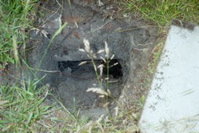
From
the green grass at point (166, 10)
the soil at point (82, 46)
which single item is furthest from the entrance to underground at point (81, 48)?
the green grass at point (166, 10)

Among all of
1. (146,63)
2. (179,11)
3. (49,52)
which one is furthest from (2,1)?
(179,11)

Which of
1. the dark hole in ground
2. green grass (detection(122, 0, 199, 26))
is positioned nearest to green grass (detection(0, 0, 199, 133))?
green grass (detection(122, 0, 199, 26))

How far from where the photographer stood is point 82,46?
252 cm

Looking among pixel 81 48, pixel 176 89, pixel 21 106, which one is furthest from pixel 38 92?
pixel 176 89

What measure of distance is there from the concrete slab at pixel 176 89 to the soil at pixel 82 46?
0.15 metres

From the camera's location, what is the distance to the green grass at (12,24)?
2.47 m

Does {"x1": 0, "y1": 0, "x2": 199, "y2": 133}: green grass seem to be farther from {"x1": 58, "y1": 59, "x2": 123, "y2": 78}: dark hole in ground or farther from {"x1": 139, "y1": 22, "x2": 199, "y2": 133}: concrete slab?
{"x1": 58, "y1": 59, "x2": 123, "y2": 78}: dark hole in ground

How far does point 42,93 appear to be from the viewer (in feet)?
8.01

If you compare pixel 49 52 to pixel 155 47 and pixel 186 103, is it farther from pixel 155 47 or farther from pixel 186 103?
pixel 186 103

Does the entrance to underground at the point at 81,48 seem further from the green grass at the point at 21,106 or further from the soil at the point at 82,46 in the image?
the green grass at the point at 21,106

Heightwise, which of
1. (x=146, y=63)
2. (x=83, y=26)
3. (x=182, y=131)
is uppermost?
(x=83, y=26)

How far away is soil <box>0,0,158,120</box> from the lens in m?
2.43

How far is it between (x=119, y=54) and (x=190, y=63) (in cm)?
55

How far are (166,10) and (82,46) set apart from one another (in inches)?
28.6
